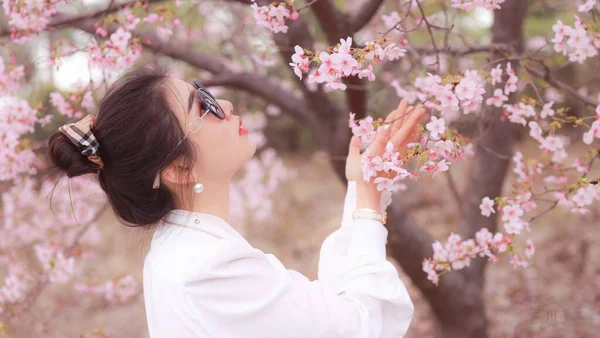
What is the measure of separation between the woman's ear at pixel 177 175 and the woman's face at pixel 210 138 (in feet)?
0.08

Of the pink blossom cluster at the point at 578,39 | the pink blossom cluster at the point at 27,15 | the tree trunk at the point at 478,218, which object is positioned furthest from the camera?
the tree trunk at the point at 478,218

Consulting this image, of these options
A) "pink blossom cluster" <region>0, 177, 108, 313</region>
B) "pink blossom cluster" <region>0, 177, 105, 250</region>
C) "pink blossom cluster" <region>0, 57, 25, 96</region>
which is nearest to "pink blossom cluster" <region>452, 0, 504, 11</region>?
"pink blossom cluster" <region>0, 177, 108, 313</region>

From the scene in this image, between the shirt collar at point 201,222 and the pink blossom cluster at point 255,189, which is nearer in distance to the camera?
the shirt collar at point 201,222

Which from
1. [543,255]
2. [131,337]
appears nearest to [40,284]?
[131,337]

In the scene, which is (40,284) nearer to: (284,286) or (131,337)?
(284,286)

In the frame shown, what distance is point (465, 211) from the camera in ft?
10.8

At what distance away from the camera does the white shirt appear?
1512mm

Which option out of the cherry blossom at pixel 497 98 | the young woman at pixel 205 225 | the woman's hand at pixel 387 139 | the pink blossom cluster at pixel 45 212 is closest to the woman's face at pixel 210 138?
the young woman at pixel 205 225

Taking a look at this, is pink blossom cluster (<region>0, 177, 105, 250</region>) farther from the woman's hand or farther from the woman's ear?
the woman's hand

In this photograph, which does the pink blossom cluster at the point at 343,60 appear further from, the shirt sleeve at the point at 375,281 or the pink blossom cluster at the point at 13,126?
the pink blossom cluster at the point at 13,126

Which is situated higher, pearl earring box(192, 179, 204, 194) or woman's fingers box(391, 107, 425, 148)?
woman's fingers box(391, 107, 425, 148)

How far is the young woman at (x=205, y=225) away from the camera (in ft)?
5.00

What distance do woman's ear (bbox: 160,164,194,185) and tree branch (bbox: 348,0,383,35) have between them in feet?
3.30

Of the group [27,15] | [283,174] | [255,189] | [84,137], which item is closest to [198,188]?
[84,137]
